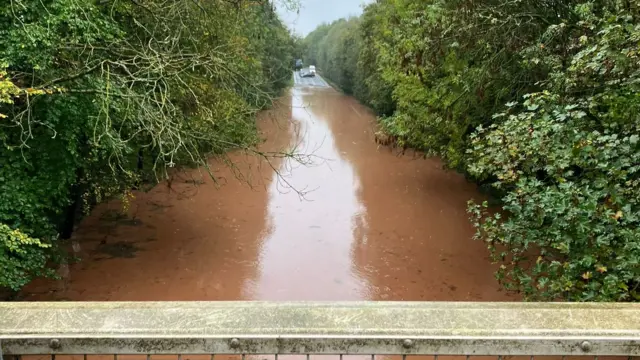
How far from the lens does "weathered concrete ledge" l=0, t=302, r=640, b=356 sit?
210 cm

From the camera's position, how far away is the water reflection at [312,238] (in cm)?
912

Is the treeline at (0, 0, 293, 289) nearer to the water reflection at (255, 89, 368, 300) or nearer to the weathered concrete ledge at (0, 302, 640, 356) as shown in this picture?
the water reflection at (255, 89, 368, 300)

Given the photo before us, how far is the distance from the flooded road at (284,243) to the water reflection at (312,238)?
3 cm

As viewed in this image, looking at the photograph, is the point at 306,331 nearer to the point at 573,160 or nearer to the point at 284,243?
the point at 573,160

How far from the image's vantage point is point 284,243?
37.0ft

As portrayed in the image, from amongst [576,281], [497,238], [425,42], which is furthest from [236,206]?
[576,281]

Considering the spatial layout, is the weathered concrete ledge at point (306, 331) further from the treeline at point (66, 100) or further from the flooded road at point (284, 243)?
the flooded road at point (284, 243)

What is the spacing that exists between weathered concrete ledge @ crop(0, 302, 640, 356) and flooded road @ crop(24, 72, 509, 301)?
18.7 feet

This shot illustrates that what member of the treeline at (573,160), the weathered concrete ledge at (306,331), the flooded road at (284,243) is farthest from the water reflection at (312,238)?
the weathered concrete ledge at (306,331)

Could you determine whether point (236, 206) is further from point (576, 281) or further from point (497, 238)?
point (576, 281)

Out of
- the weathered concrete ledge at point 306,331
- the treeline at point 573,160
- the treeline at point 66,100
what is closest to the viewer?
the weathered concrete ledge at point 306,331

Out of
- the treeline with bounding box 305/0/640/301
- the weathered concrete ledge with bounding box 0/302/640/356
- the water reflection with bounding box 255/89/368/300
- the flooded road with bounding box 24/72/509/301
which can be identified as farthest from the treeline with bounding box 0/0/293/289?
the treeline with bounding box 305/0/640/301

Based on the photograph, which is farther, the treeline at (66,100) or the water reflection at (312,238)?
the water reflection at (312,238)

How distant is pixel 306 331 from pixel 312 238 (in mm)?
9480
